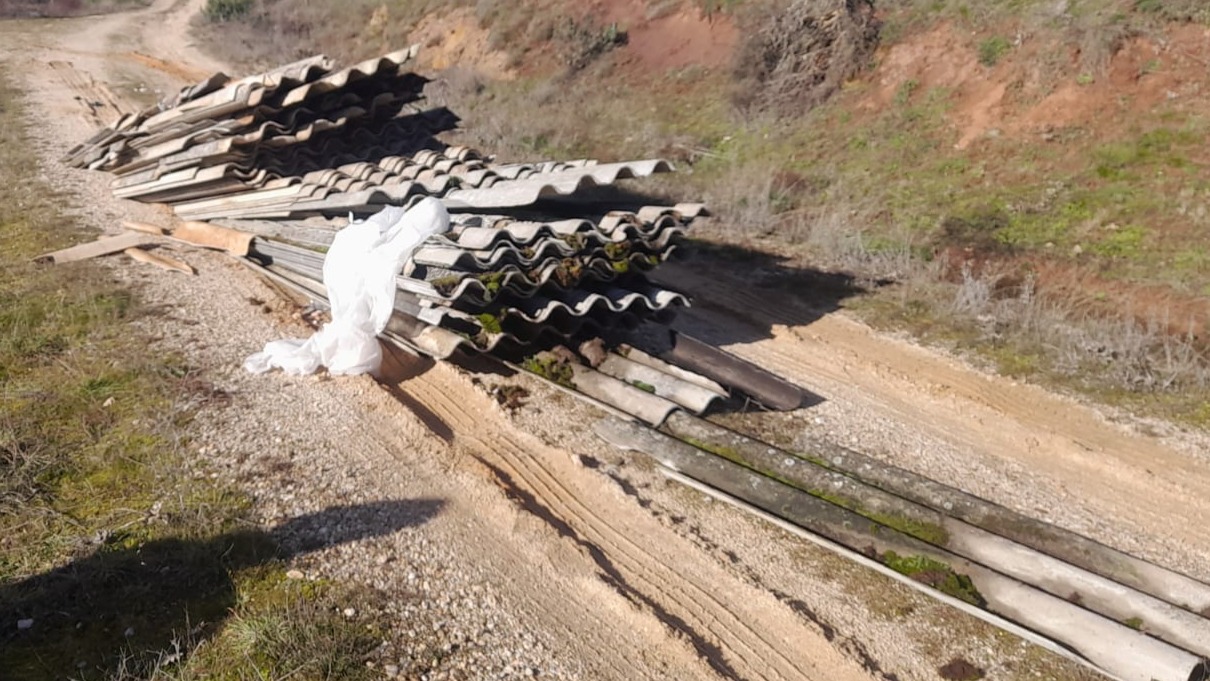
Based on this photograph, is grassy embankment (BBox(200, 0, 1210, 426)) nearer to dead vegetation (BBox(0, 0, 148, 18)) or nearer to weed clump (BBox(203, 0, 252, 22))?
weed clump (BBox(203, 0, 252, 22))

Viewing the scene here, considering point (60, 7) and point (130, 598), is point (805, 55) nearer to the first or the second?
point (130, 598)

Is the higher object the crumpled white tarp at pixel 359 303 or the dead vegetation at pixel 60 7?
the dead vegetation at pixel 60 7

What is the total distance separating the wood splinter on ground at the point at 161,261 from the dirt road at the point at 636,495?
312mm

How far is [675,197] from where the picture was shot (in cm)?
1292

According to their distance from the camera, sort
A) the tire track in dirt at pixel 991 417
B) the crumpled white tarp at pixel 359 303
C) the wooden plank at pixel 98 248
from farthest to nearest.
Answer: the wooden plank at pixel 98 248 < the crumpled white tarp at pixel 359 303 < the tire track in dirt at pixel 991 417

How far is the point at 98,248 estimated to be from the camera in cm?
945

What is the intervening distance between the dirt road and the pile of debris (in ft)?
2.32

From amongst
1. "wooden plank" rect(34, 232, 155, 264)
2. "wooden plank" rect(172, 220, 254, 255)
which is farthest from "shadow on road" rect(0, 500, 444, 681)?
"wooden plank" rect(34, 232, 155, 264)

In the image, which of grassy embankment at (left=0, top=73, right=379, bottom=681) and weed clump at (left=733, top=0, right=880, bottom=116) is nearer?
grassy embankment at (left=0, top=73, right=379, bottom=681)

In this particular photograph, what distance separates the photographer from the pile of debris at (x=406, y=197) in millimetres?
6828

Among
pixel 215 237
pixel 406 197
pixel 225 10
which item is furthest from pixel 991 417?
pixel 225 10

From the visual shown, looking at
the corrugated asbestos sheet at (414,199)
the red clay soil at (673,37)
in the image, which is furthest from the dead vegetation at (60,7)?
the corrugated asbestos sheet at (414,199)

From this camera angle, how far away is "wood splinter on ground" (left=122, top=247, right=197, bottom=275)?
9077 mm

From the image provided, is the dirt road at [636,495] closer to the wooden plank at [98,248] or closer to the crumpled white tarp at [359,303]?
the crumpled white tarp at [359,303]
